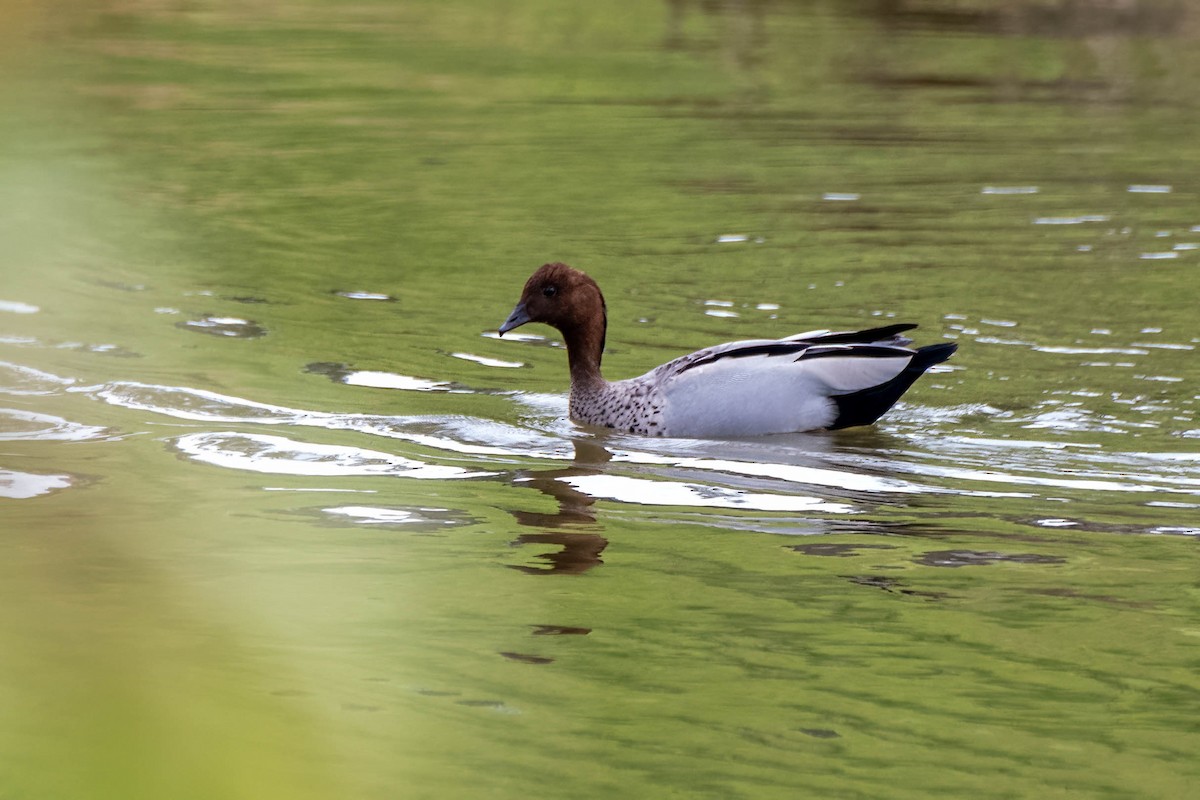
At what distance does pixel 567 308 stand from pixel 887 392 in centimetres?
191

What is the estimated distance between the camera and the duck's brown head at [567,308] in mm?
9281

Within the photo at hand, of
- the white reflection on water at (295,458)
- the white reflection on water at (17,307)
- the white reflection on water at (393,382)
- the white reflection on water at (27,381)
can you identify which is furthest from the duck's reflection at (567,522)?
the white reflection on water at (17,307)

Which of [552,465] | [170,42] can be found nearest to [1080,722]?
[552,465]

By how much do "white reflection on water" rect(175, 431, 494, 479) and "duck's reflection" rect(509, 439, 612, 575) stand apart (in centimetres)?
40

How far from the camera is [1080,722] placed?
4320mm

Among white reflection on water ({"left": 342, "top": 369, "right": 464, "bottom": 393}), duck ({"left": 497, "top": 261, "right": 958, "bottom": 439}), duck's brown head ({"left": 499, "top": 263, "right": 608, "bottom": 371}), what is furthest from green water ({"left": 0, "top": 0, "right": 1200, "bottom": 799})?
duck's brown head ({"left": 499, "top": 263, "right": 608, "bottom": 371})

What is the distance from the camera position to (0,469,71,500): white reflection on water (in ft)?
23.8

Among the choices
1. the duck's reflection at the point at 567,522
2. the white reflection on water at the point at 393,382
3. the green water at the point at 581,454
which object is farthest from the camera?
the white reflection on water at the point at 393,382

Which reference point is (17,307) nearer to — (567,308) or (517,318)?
(517,318)

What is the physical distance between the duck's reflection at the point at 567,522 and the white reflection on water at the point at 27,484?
6.90 feet

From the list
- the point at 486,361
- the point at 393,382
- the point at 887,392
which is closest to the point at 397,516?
the point at 887,392

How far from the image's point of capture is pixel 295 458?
8.09 m

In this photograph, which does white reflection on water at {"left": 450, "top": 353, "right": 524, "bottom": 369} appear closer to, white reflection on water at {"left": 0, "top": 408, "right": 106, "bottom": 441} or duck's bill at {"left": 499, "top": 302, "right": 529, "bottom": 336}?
duck's bill at {"left": 499, "top": 302, "right": 529, "bottom": 336}

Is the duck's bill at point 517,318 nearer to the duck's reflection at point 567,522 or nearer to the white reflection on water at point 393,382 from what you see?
the white reflection on water at point 393,382
